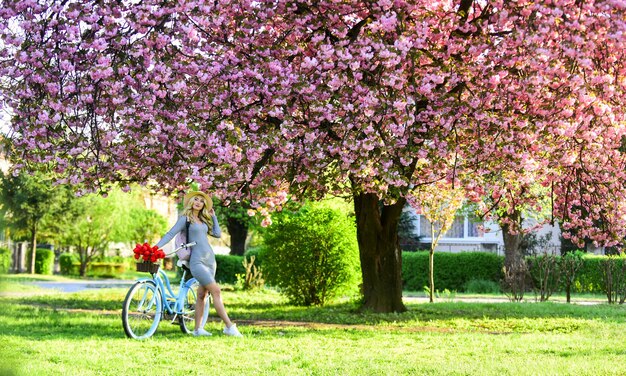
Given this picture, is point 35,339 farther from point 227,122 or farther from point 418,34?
point 418,34

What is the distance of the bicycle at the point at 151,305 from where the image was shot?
9945 mm

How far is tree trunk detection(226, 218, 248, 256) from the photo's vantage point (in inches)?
1673

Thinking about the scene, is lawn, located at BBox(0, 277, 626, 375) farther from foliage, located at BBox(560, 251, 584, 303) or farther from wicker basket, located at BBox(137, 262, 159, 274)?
foliage, located at BBox(560, 251, 584, 303)

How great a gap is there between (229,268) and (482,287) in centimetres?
993

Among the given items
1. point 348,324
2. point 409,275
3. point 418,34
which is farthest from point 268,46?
point 409,275

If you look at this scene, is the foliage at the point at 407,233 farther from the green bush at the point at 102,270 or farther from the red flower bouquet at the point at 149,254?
the red flower bouquet at the point at 149,254

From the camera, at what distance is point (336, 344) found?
10.1 m

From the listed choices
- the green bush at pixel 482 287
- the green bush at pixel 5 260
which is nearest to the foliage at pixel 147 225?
the green bush at pixel 482 287

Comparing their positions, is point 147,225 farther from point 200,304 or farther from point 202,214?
point 202,214

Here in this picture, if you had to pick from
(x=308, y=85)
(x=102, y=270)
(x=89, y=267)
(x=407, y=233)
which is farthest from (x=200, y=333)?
(x=89, y=267)

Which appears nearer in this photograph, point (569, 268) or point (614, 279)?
point (614, 279)

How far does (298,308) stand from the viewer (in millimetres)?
17266

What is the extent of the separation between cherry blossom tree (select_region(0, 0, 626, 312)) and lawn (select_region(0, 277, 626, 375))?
7.18 ft

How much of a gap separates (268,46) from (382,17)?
1.85 metres
